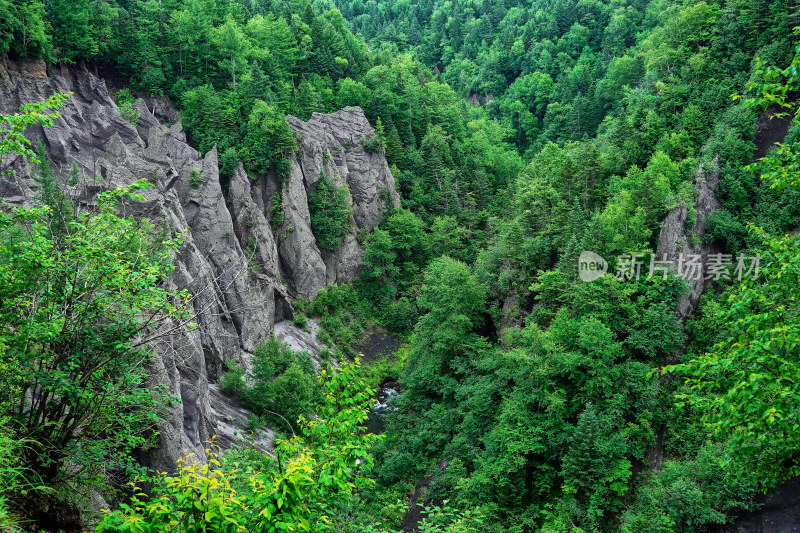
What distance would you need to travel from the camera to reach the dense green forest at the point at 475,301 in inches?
332

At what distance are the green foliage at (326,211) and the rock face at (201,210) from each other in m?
1.14

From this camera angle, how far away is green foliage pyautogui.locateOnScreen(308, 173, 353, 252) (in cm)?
5662

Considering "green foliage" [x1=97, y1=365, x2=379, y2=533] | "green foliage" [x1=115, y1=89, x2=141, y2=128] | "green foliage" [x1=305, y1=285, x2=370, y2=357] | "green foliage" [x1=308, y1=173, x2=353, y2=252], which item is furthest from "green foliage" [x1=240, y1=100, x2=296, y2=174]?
"green foliage" [x1=97, y1=365, x2=379, y2=533]

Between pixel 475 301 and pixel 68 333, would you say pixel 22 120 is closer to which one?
pixel 68 333

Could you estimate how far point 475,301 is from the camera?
Answer: 126 ft

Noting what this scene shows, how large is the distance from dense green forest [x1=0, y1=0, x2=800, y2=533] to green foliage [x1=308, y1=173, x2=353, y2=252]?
25 centimetres

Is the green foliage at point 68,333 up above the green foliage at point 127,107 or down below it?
below

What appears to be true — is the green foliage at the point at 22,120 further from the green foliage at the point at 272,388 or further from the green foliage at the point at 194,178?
the green foliage at the point at 194,178

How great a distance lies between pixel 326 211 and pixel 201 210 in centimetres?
1508

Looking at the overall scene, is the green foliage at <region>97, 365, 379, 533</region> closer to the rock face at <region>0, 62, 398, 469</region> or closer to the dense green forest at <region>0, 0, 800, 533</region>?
the dense green forest at <region>0, 0, 800, 533</region>

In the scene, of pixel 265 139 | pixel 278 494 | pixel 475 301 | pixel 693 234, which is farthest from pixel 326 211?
pixel 278 494

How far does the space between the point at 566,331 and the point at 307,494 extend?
24866 mm

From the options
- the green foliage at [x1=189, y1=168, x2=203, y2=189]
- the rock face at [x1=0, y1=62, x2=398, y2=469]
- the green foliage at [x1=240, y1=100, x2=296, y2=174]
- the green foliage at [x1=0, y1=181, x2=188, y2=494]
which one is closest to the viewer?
the green foliage at [x1=0, y1=181, x2=188, y2=494]

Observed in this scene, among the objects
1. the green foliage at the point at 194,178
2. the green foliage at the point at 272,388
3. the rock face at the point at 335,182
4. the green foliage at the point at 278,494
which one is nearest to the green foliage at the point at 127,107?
the green foliage at the point at 194,178
